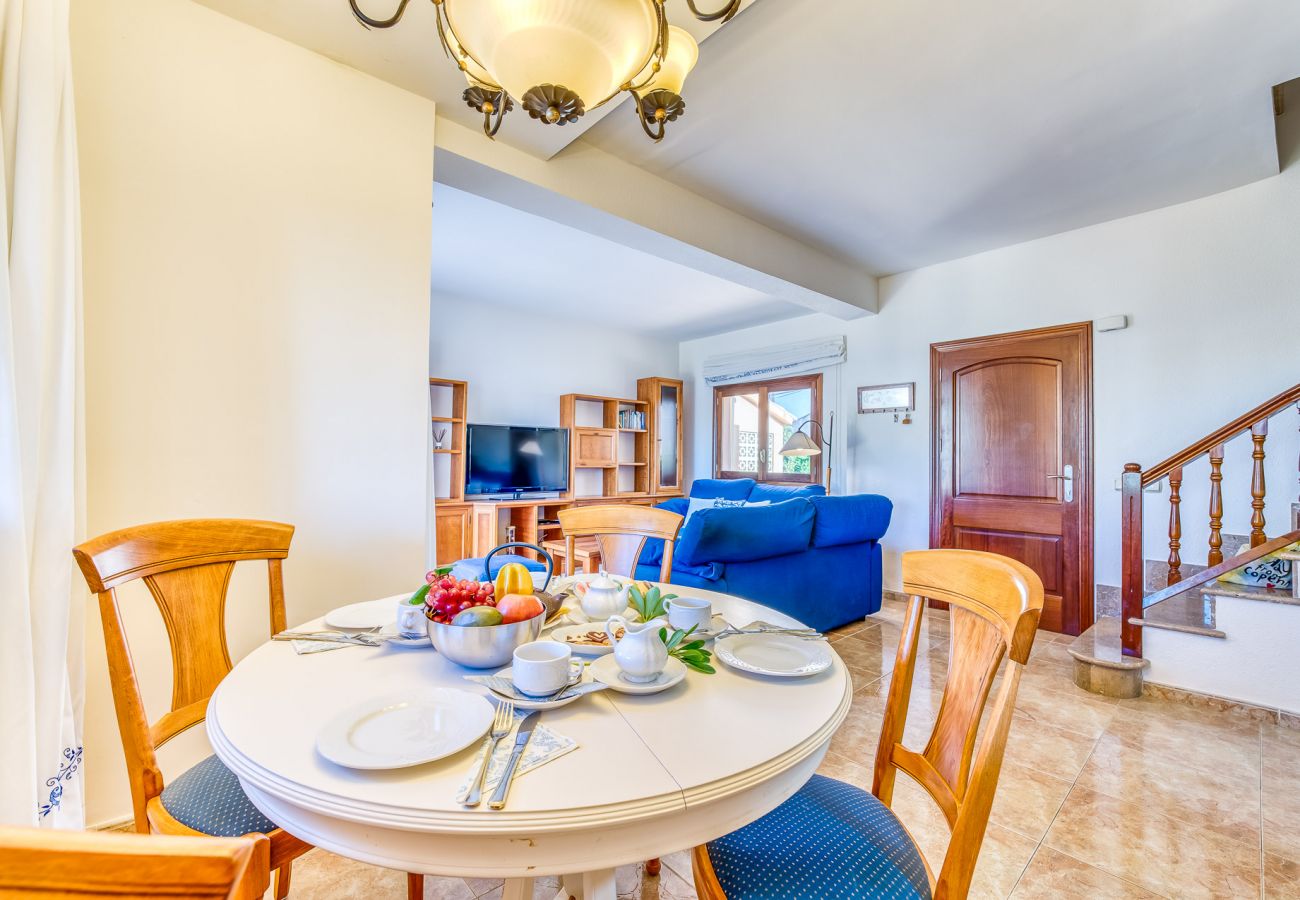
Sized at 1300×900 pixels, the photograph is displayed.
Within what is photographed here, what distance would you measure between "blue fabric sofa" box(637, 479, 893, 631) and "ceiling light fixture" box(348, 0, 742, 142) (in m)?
1.90

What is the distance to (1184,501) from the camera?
3.13m

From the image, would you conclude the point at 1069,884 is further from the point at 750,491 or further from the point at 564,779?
the point at 750,491

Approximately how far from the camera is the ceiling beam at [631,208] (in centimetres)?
229

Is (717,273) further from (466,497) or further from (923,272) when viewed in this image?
(466,497)

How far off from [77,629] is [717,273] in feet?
10.7

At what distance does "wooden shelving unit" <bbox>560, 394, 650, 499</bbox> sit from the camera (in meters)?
5.65

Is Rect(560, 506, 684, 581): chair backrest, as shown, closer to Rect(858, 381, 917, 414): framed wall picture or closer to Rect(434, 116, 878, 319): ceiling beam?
Rect(434, 116, 878, 319): ceiling beam

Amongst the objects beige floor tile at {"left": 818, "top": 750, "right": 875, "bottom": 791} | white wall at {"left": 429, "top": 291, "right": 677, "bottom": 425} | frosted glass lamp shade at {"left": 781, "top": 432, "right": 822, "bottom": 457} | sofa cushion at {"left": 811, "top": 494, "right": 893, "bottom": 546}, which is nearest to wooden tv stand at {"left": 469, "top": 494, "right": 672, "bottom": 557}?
white wall at {"left": 429, "top": 291, "right": 677, "bottom": 425}

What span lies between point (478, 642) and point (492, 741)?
9.7 inches

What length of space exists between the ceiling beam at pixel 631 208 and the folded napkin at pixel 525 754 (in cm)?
224

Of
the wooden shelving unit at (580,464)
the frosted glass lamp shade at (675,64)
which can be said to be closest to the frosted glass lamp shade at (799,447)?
the wooden shelving unit at (580,464)

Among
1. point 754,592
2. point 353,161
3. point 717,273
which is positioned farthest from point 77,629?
point 717,273

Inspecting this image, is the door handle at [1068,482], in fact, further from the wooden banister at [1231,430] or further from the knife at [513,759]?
the knife at [513,759]

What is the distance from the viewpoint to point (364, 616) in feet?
4.26
